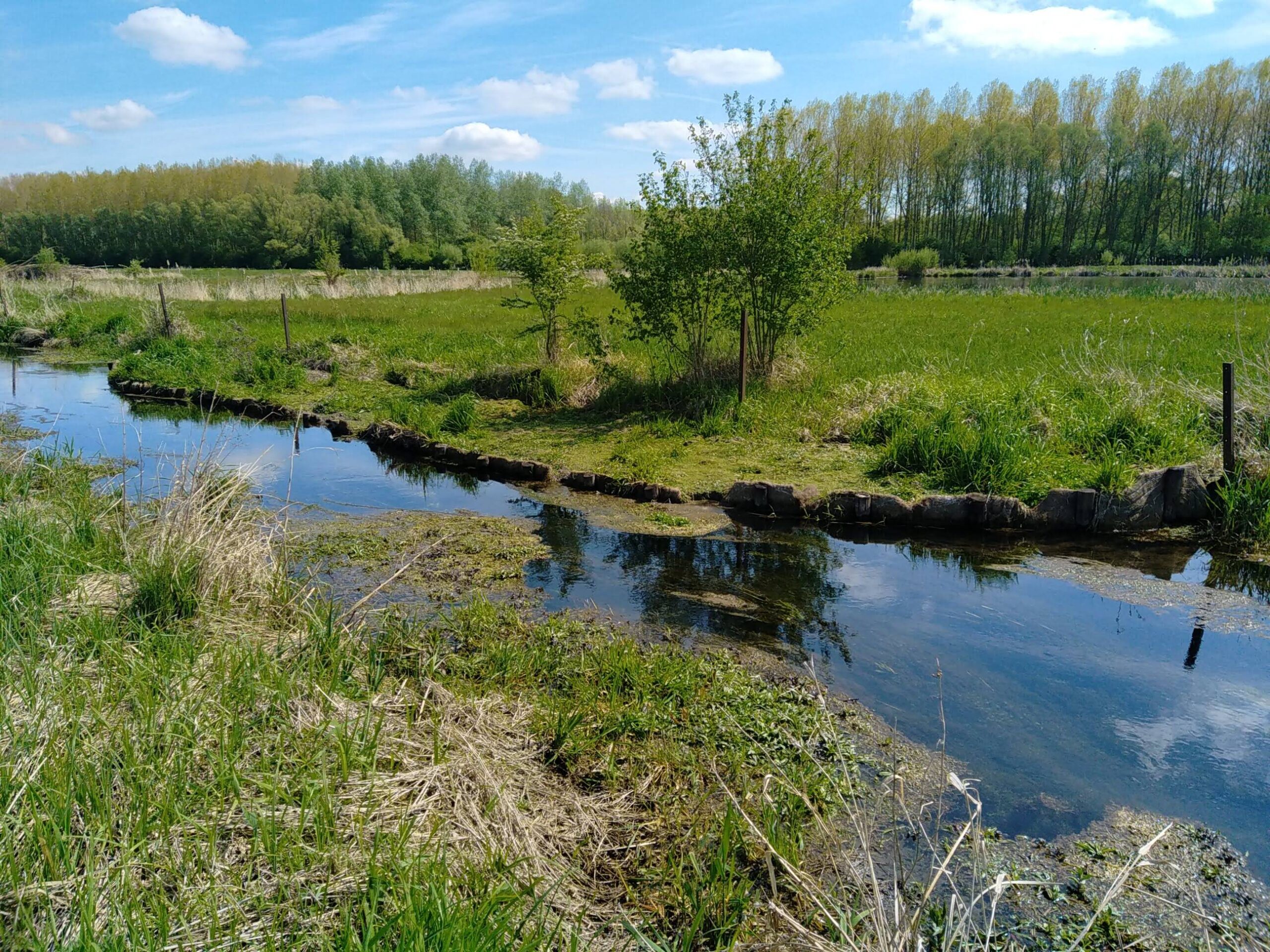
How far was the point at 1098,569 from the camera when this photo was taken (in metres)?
7.30

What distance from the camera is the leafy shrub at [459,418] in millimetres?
12359

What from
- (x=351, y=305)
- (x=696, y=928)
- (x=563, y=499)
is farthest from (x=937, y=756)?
(x=351, y=305)

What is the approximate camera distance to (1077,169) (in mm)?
65188

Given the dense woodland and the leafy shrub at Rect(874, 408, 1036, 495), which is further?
the dense woodland

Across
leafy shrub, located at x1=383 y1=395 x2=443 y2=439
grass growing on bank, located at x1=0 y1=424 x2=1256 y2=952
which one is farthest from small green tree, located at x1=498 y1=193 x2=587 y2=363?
grass growing on bank, located at x1=0 y1=424 x2=1256 y2=952

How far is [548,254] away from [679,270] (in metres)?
2.72

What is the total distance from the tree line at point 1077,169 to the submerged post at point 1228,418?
5494cm

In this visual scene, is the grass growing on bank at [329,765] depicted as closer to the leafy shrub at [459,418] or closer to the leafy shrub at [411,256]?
the leafy shrub at [459,418]

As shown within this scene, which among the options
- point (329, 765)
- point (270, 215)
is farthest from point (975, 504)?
point (270, 215)

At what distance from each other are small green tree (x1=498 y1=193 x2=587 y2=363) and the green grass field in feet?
4.14

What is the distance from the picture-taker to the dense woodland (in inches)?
2501

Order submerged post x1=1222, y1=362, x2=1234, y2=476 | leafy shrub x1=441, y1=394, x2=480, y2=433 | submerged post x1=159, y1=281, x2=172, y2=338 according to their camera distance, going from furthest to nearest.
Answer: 1. submerged post x1=159, y1=281, x2=172, y2=338
2. leafy shrub x1=441, y1=394, x2=480, y2=433
3. submerged post x1=1222, y1=362, x2=1234, y2=476

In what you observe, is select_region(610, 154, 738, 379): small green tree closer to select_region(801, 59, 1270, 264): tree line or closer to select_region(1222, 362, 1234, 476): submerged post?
select_region(1222, 362, 1234, 476): submerged post

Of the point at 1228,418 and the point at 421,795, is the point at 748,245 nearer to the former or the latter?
the point at 1228,418
